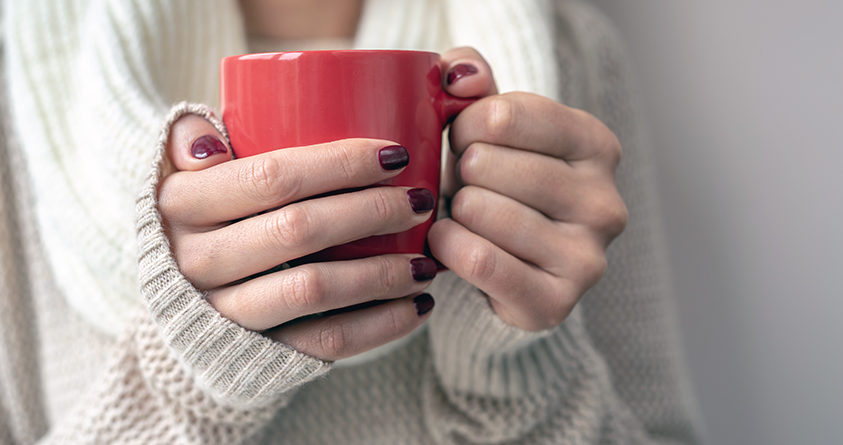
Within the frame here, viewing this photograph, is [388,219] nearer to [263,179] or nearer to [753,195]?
[263,179]

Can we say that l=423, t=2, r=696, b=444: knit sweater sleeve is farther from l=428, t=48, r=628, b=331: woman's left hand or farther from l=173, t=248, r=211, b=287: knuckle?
l=173, t=248, r=211, b=287: knuckle

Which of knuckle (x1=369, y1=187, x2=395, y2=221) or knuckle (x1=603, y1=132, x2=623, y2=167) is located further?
knuckle (x1=603, y1=132, x2=623, y2=167)

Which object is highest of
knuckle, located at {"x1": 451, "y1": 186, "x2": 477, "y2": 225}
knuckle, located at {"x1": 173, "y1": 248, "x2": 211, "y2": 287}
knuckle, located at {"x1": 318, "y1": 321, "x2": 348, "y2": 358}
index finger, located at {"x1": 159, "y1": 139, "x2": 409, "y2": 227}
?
index finger, located at {"x1": 159, "y1": 139, "x2": 409, "y2": 227}

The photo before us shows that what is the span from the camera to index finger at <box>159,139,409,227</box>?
38 centimetres

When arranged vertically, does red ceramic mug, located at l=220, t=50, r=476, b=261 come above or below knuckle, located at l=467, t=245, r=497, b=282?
above

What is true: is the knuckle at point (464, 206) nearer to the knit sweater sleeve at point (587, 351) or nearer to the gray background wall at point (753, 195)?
the knit sweater sleeve at point (587, 351)

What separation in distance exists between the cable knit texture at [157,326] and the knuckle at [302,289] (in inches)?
5.0

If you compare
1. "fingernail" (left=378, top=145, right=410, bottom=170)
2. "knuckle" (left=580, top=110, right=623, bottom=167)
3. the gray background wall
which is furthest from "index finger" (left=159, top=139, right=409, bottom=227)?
the gray background wall

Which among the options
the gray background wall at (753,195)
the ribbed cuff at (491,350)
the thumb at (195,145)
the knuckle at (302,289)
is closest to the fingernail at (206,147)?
the thumb at (195,145)

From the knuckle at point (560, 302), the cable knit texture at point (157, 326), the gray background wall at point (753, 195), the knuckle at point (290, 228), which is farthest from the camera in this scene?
the gray background wall at point (753, 195)

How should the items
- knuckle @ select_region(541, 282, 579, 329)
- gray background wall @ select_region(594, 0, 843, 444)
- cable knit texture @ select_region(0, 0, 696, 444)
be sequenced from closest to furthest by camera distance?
knuckle @ select_region(541, 282, 579, 329) < cable knit texture @ select_region(0, 0, 696, 444) < gray background wall @ select_region(594, 0, 843, 444)

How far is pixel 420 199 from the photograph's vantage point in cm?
41

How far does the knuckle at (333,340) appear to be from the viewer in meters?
0.41

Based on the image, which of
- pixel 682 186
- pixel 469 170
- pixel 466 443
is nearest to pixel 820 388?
pixel 682 186
